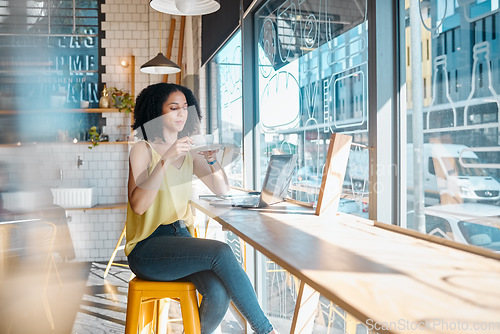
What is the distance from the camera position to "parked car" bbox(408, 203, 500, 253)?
116 cm

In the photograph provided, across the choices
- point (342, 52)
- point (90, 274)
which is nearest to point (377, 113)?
point (342, 52)

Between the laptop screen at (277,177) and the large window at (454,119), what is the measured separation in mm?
633

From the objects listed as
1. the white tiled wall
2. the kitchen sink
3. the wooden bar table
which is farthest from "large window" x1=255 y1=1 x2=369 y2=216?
the kitchen sink

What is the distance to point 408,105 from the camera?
5.14 ft

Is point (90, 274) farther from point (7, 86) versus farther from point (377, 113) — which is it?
point (7, 86)

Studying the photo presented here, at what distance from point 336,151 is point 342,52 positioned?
564mm

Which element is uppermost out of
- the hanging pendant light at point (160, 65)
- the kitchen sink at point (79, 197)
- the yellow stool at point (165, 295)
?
the hanging pendant light at point (160, 65)

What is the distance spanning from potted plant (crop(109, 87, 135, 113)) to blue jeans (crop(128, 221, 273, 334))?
388 cm

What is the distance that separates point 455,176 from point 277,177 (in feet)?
3.08

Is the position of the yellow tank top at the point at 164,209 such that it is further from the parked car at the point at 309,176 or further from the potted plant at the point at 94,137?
the potted plant at the point at 94,137

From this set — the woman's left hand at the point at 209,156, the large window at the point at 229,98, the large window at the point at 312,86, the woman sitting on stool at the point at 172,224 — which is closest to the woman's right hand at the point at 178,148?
the woman sitting on stool at the point at 172,224

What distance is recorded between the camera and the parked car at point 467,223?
116 cm

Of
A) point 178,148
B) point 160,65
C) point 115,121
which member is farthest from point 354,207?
point 115,121

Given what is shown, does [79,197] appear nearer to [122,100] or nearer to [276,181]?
[122,100]
